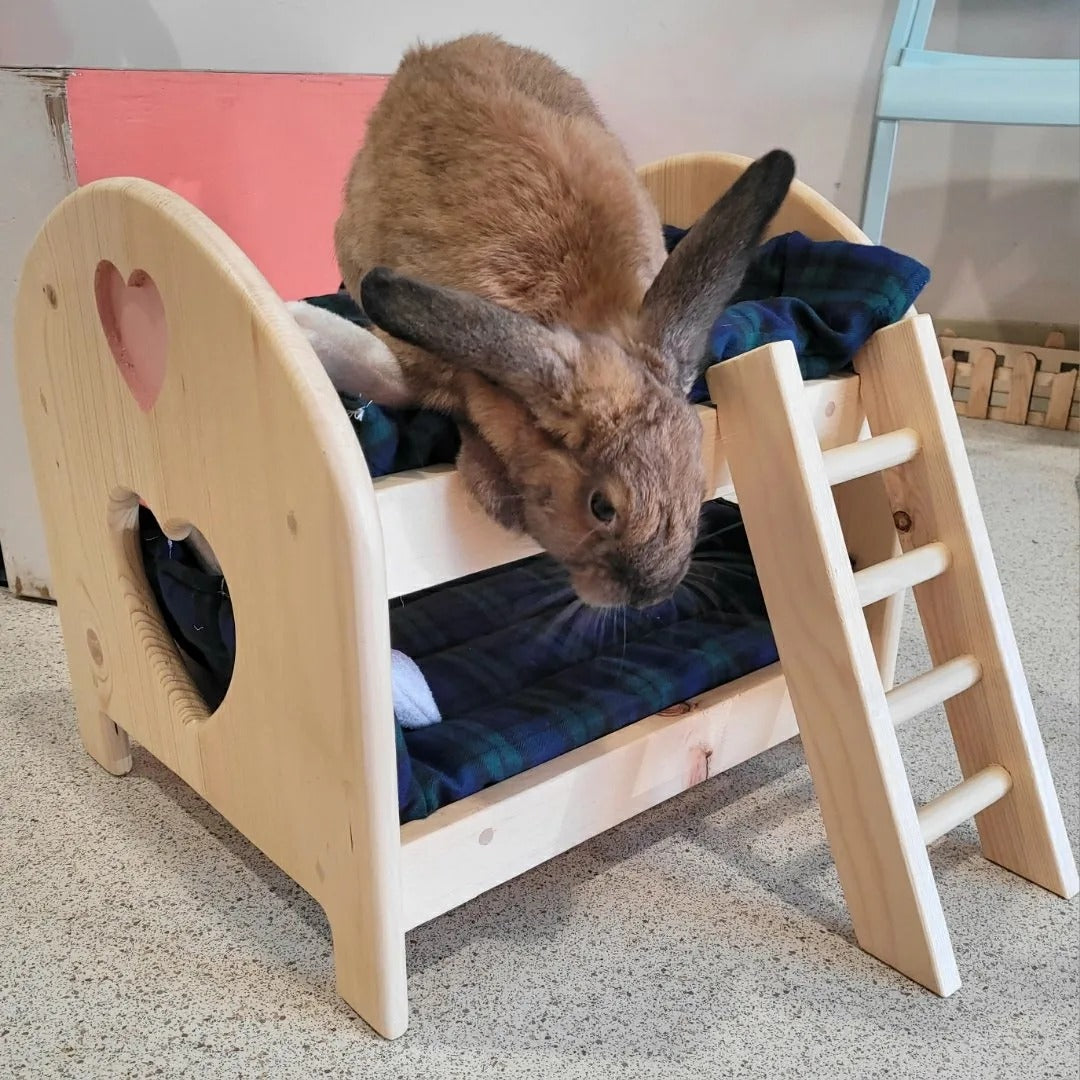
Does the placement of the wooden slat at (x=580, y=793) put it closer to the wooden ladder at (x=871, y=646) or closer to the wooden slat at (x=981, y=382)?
the wooden ladder at (x=871, y=646)

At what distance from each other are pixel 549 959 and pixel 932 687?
1.56ft

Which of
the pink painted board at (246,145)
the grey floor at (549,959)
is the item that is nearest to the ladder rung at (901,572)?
the grey floor at (549,959)

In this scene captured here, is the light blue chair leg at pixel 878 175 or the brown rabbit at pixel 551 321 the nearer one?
the brown rabbit at pixel 551 321

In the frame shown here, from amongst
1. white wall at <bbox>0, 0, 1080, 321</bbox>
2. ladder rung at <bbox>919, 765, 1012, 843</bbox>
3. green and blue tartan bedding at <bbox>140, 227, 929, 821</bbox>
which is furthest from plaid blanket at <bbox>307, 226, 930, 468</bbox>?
white wall at <bbox>0, 0, 1080, 321</bbox>

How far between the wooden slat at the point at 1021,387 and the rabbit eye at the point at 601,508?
6.46ft

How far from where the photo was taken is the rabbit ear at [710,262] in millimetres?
871

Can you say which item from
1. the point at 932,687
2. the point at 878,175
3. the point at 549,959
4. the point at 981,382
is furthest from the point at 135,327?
the point at 981,382

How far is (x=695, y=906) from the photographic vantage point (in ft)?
3.45

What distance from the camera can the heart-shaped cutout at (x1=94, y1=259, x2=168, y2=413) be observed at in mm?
873

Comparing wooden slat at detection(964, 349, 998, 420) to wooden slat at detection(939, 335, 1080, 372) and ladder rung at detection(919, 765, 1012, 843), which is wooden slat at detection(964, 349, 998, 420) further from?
ladder rung at detection(919, 765, 1012, 843)

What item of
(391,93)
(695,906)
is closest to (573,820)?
(695,906)

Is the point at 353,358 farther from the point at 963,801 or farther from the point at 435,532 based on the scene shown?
the point at 963,801

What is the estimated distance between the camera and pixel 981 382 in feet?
8.14

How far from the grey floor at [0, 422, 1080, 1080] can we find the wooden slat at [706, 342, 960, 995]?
0.23ft
